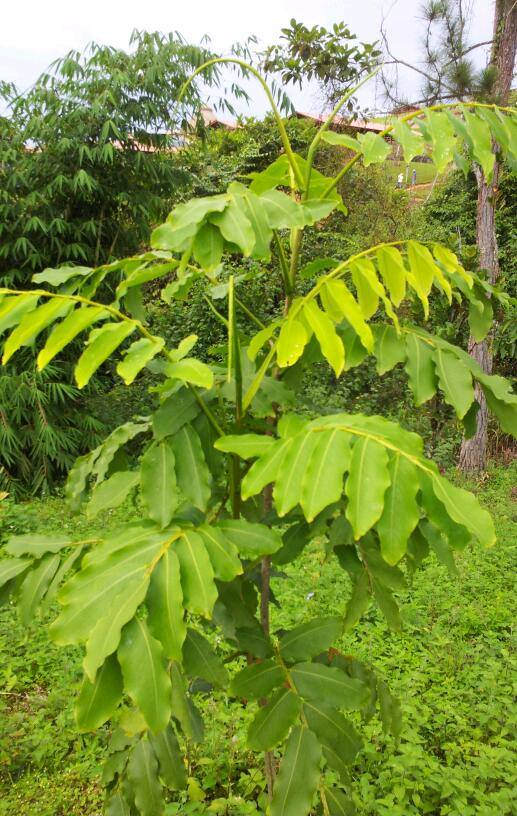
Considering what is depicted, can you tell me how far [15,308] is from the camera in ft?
3.12

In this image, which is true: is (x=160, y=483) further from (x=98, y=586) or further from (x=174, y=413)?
(x=98, y=586)

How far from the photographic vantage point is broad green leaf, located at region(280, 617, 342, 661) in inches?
44.4

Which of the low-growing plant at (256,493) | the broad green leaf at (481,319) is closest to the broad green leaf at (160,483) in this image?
the low-growing plant at (256,493)

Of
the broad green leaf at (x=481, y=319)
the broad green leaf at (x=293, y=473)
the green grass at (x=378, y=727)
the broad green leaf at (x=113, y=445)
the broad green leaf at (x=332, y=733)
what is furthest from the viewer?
the green grass at (x=378, y=727)

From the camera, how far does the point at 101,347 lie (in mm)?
913

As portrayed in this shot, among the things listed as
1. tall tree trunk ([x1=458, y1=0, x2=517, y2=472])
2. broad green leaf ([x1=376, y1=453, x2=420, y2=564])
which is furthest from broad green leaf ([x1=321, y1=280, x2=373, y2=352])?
tall tree trunk ([x1=458, y1=0, x2=517, y2=472])

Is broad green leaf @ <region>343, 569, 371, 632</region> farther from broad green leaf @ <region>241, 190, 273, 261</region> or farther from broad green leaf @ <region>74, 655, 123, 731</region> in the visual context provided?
broad green leaf @ <region>241, 190, 273, 261</region>

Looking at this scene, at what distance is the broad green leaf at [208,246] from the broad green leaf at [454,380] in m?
0.49

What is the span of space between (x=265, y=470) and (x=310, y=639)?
45 centimetres

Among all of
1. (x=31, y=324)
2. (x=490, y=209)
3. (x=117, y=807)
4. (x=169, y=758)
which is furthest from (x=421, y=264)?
(x=490, y=209)

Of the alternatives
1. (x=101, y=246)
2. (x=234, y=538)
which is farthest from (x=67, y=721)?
(x=101, y=246)

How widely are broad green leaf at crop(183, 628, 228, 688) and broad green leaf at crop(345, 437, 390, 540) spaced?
375 millimetres

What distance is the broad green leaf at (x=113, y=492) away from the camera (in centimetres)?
107

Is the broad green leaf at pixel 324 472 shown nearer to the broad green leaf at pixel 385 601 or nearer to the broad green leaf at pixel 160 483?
the broad green leaf at pixel 160 483
